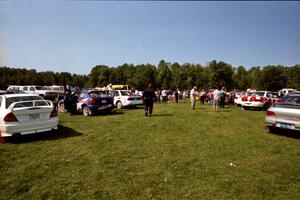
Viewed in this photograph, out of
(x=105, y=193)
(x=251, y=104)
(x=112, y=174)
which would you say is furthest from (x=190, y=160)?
(x=251, y=104)

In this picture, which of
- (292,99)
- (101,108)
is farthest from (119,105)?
(292,99)

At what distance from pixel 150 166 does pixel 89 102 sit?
31.6ft

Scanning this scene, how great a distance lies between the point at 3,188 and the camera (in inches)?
165

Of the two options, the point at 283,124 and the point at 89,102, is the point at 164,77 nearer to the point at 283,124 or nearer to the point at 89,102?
the point at 89,102

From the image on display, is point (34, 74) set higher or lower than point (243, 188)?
higher

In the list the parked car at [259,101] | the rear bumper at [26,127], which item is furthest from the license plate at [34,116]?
the parked car at [259,101]

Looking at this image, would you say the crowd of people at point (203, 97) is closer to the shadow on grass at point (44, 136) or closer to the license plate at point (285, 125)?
the shadow on grass at point (44, 136)

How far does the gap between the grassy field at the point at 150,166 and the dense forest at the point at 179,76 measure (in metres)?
57.7

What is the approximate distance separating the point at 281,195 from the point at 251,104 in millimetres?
15941

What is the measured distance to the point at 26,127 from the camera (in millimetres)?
7418

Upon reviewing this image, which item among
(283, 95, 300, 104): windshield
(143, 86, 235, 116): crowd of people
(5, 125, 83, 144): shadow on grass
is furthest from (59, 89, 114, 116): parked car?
(283, 95, 300, 104): windshield

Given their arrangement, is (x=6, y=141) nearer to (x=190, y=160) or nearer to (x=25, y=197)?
(x=25, y=197)

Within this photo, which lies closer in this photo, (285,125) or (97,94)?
(285,125)

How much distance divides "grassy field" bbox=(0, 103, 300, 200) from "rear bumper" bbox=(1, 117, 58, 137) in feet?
1.38
